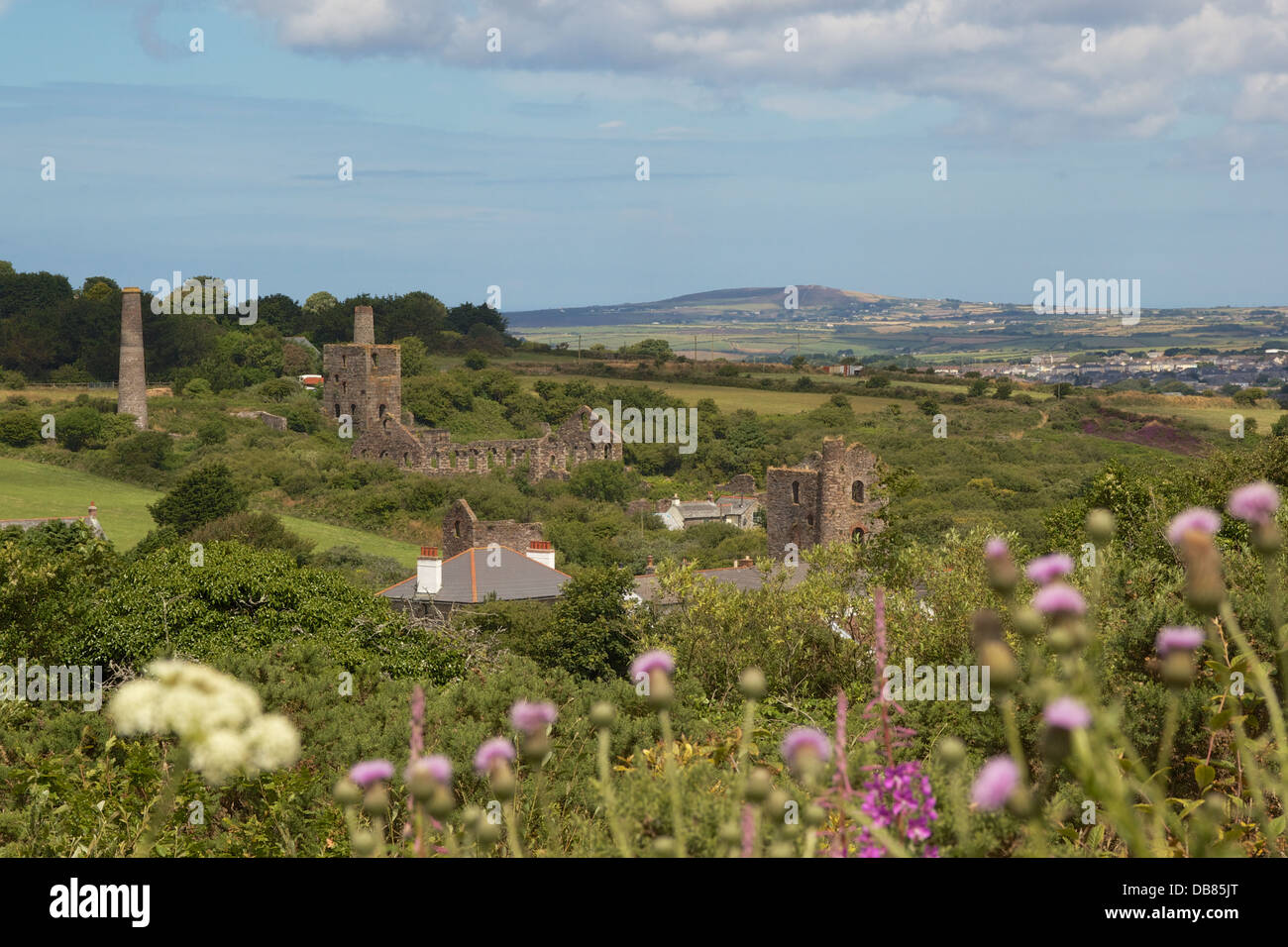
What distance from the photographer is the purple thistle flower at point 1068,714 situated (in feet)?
7.04

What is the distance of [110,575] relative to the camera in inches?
910

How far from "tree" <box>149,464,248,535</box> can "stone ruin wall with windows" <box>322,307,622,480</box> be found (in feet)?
66.6

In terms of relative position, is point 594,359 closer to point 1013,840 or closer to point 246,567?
point 246,567

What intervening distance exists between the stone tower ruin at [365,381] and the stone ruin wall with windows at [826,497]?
133ft

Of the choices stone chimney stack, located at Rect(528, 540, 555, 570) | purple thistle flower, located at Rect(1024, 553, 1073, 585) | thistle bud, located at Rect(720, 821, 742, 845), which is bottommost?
stone chimney stack, located at Rect(528, 540, 555, 570)

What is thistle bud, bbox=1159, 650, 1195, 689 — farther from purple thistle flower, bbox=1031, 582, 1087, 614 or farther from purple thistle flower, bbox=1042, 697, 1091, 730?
purple thistle flower, bbox=1042, 697, 1091, 730

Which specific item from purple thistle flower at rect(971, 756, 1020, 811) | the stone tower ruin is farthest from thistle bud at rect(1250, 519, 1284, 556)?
the stone tower ruin

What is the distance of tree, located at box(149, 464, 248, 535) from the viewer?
4687cm

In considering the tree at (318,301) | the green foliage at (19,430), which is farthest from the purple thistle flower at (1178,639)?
the tree at (318,301)

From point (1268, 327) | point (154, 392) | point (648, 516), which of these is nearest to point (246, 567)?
point (648, 516)

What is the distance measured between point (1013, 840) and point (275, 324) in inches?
4451

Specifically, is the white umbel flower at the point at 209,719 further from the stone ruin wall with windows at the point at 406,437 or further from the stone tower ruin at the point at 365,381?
the stone tower ruin at the point at 365,381
